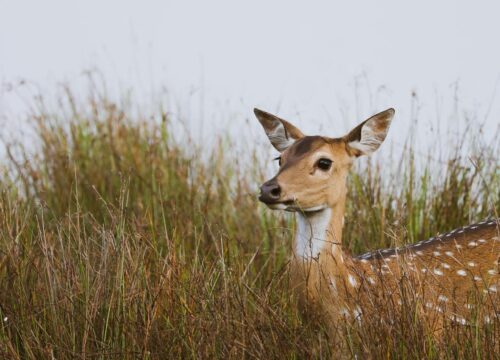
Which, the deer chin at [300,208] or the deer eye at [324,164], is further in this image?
the deer eye at [324,164]

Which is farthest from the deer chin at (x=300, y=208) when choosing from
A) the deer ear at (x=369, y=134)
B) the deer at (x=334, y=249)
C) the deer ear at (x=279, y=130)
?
the deer ear at (x=279, y=130)

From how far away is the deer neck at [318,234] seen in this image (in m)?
5.45

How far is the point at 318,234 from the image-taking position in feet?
18.0

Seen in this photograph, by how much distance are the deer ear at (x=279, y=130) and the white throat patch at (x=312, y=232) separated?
67cm

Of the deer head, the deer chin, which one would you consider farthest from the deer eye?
the deer chin

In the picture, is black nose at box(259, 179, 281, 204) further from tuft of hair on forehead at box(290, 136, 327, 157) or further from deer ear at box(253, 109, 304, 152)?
deer ear at box(253, 109, 304, 152)

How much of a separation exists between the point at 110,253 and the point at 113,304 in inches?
13.1

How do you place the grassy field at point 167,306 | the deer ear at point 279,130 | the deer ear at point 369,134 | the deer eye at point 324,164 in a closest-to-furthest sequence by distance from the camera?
1. the grassy field at point 167,306
2. the deer eye at point 324,164
3. the deer ear at point 369,134
4. the deer ear at point 279,130

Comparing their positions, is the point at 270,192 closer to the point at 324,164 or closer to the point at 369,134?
the point at 324,164

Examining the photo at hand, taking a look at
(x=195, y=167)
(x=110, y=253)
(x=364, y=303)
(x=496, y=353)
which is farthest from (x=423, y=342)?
(x=195, y=167)

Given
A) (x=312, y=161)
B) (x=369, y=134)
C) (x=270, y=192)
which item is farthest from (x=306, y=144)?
(x=270, y=192)

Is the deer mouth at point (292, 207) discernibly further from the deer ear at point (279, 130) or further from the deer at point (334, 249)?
the deer ear at point (279, 130)

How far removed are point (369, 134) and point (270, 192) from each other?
969 millimetres

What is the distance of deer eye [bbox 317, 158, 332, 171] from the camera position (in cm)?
555
